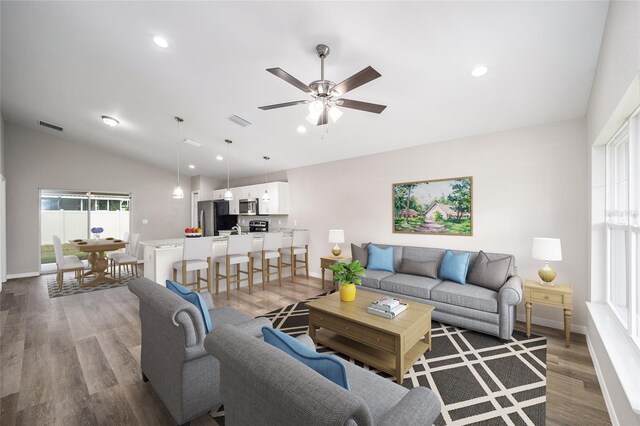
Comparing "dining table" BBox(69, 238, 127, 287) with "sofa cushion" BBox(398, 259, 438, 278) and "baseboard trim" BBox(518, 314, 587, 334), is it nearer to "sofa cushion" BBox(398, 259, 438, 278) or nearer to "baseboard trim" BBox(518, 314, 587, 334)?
"sofa cushion" BBox(398, 259, 438, 278)

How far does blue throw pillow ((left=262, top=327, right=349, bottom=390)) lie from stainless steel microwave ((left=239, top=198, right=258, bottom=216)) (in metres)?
5.73

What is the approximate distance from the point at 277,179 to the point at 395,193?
3273 mm

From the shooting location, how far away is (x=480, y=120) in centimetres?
339

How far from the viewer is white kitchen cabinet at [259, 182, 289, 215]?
6.30m

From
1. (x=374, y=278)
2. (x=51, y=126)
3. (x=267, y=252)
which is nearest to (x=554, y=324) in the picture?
(x=374, y=278)

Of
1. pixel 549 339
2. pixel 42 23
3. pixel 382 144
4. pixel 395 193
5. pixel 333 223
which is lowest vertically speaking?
pixel 549 339

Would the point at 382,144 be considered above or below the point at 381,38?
below

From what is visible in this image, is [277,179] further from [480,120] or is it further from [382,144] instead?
[480,120]

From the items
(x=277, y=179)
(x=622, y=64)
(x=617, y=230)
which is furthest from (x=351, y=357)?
(x=277, y=179)

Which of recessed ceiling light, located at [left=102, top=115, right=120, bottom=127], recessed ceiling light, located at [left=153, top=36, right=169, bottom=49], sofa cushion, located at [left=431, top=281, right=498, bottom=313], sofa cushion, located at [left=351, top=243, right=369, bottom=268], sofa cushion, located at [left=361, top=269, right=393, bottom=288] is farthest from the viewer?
recessed ceiling light, located at [left=102, top=115, right=120, bottom=127]

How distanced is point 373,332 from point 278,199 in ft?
14.4

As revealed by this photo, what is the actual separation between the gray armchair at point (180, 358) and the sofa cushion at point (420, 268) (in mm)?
2642

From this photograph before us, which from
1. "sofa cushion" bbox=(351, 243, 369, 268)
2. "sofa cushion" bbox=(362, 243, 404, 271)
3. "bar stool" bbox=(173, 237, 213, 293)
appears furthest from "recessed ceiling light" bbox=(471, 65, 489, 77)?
"bar stool" bbox=(173, 237, 213, 293)

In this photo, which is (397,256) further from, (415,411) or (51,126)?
(51,126)
